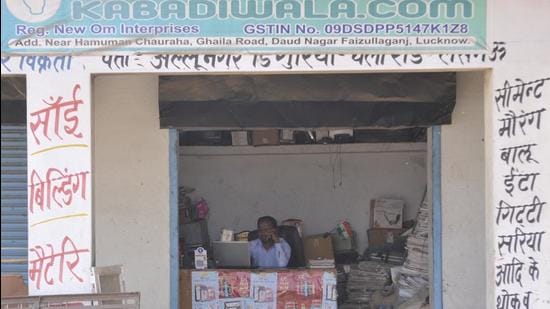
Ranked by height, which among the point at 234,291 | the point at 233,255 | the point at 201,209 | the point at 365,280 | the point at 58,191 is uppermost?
the point at 58,191

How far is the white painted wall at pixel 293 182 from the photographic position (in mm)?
10641

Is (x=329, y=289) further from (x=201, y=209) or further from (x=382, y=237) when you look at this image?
(x=201, y=209)

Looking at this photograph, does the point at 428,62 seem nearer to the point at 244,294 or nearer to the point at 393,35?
the point at 393,35

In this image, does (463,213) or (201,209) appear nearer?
(463,213)

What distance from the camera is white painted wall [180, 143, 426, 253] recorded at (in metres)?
10.6

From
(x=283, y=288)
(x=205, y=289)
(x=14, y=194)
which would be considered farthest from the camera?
(x=283, y=288)

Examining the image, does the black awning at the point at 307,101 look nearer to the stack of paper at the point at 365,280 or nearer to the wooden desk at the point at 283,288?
the wooden desk at the point at 283,288

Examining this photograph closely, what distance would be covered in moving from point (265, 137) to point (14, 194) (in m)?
3.57

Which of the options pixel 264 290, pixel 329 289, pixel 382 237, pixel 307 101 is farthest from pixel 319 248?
pixel 307 101

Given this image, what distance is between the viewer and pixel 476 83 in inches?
297

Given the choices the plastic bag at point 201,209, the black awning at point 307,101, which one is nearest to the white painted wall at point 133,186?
the black awning at point 307,101

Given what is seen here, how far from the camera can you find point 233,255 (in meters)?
8.69

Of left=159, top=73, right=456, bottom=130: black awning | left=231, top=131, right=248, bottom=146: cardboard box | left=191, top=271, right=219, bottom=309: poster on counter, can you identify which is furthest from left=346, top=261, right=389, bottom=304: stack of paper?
left=159, top=73, right=456, bottom=130: black awning

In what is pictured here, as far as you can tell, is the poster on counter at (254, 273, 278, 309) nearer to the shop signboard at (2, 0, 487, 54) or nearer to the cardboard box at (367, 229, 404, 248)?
the cardboard box at (367, 229, 404, 248)
